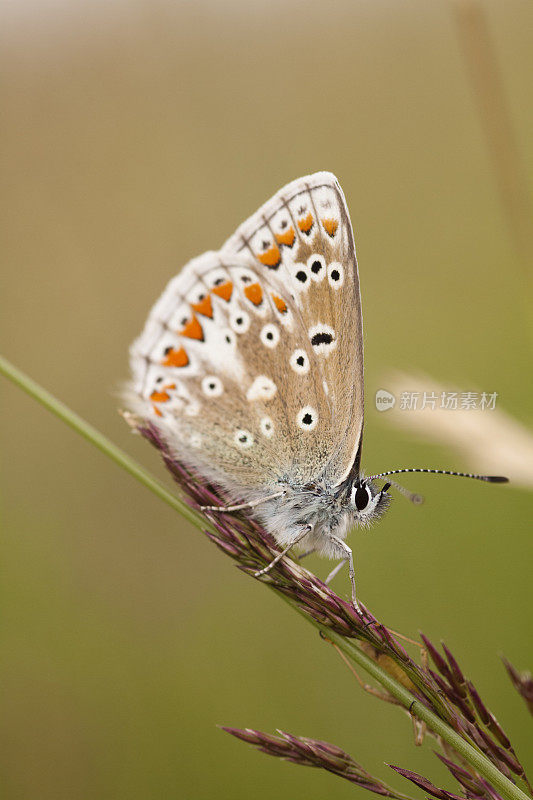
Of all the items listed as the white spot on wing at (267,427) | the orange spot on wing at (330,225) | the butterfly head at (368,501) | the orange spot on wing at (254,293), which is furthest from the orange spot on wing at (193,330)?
the butterfly head at (368,501)

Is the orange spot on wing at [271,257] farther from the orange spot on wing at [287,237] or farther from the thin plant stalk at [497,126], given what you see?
the thin plant stalk at [497,126]

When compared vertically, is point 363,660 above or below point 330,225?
below

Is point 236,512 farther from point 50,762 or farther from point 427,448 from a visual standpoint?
point 50,762

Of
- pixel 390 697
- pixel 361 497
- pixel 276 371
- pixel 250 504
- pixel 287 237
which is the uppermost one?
pixel 287 237

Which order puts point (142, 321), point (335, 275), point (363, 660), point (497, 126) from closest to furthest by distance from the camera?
1. point (363, 660)
2. point (497, 126)
3. point (335, 275)
4. point (142, 321)

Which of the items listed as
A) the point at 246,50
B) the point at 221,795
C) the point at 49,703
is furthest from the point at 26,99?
the point at 221,795

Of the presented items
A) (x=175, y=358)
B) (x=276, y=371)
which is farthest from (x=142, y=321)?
(x=276, y=371)

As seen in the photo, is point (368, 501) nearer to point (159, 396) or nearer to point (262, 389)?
point (262, 389)
